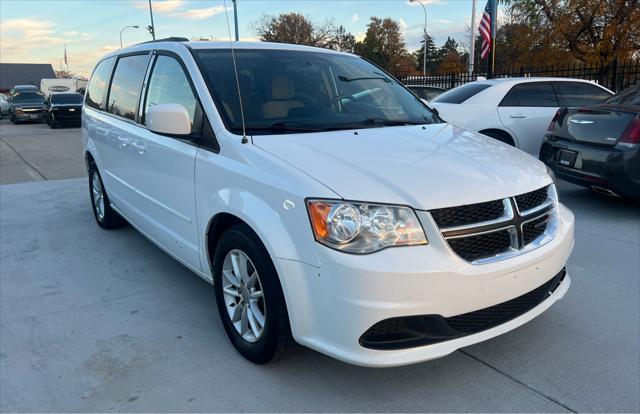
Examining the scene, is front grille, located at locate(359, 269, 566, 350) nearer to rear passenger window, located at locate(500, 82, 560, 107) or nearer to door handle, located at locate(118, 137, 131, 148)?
door handle, located at locate(118, 137, 131, 148)

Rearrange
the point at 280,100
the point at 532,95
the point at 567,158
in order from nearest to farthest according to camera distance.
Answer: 1. the point at 280,100
2. the point at 567,158
3. the point at 532,95

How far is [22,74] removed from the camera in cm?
8019

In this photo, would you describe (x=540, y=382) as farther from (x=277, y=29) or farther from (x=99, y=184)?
(x=277, y=29)

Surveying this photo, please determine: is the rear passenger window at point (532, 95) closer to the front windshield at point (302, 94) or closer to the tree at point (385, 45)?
the front windshield at point (302, 94)

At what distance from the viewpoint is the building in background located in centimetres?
7862

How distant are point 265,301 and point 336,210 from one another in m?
0.65

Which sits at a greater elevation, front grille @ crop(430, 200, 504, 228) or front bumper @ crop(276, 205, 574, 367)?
front grille @ crop(430, 200, 504, 228)

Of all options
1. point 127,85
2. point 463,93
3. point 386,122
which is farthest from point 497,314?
point 463,93

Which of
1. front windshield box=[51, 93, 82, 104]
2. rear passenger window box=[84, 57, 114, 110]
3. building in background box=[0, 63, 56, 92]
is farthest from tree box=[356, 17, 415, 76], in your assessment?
rear passenger window box=[84, 57, 114, 110]

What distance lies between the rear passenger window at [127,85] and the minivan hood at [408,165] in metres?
1.81

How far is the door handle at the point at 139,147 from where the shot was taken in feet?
12.8

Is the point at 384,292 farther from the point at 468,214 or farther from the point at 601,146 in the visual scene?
the point at 601,146

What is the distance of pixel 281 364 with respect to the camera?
9.53 feet

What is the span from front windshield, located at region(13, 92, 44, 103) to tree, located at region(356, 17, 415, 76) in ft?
167
